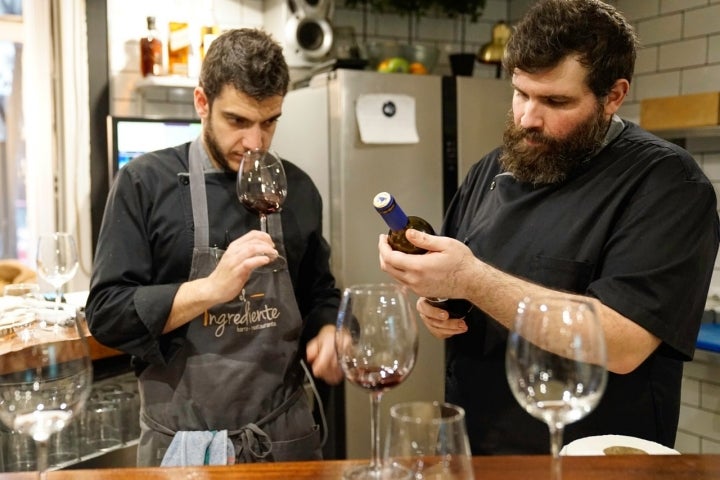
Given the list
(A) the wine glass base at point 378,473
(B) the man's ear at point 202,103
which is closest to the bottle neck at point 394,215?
(A) the wine glass base at point 378,473

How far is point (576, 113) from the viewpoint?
1476mm

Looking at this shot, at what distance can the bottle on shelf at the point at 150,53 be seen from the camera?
3172mm

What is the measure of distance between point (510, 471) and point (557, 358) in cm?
31

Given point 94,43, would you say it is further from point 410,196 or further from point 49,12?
point 410,196

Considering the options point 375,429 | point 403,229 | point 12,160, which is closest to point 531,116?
point 403,229

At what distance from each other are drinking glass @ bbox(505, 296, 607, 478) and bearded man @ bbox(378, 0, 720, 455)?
1.42ft

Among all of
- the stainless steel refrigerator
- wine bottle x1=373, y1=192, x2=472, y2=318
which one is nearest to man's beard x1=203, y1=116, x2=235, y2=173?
wine bottle x1=373, y1=192, x2=472, y2=318

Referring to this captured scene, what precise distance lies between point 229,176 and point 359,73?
155cm

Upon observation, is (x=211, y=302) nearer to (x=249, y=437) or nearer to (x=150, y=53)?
(x=249, y=437)

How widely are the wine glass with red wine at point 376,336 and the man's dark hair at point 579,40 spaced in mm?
731

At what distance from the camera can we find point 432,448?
2.49 ft

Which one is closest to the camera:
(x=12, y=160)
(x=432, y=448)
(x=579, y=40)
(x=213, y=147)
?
(x=432, y=448)

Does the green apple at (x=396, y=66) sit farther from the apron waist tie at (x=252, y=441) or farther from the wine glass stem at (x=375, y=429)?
the wine glass stem at (x=375, y=429)

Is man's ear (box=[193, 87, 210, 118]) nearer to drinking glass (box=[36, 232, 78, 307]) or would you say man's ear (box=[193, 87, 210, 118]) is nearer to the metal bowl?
drinking glass (box=[36, 232, 78, 307])
